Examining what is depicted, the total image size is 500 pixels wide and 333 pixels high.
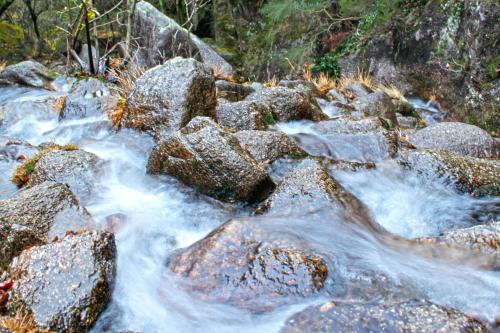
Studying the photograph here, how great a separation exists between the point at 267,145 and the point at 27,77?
808 cm

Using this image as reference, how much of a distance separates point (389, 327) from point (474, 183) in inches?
125

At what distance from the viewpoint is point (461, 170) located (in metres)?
5.40

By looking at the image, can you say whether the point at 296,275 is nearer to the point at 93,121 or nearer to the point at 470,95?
the point at 93,121

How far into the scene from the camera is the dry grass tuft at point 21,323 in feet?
8.99

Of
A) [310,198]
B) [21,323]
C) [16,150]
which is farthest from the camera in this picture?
[16,150]

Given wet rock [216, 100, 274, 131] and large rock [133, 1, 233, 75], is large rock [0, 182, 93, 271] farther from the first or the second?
large rock [133, 1, 233, 75]

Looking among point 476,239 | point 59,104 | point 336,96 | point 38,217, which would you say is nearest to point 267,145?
point 476,239

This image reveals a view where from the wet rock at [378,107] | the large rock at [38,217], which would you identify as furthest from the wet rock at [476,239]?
the wet rock at [378,107]

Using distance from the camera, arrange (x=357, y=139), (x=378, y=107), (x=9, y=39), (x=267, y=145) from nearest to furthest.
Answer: (x=267, y=145) → (x=357, y=139) → (x=378, y=107) → (x=9, y=39)

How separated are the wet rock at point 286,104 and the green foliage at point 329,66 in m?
6.34

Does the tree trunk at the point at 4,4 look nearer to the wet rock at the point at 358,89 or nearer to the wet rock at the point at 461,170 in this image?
the wet rock at the point at 358,89

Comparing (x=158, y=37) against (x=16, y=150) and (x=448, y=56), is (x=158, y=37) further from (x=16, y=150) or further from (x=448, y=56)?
(x=448, y=56)

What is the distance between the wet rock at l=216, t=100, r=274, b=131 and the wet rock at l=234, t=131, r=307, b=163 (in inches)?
37.2

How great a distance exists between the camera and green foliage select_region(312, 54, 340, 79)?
14070 mm
